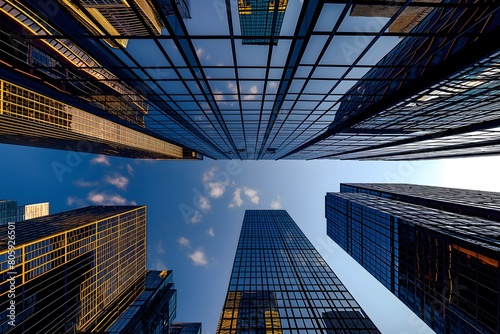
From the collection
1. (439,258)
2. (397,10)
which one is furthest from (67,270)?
(397,10)

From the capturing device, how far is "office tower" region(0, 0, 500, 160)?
408 inches

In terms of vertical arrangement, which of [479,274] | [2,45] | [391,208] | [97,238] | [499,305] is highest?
[2,45]

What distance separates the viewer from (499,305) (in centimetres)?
2723

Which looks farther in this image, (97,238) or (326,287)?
(97,238)

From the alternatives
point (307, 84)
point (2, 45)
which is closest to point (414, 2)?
point (307, 84)

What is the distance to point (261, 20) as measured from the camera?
1090cm

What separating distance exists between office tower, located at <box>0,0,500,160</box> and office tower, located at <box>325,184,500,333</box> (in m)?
18.3

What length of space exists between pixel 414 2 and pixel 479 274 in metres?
37.1

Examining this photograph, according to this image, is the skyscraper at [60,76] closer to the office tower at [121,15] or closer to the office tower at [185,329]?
the office tower at [121,15]

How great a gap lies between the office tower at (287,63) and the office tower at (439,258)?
18.3 meters

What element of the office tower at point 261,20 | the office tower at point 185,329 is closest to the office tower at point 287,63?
the office tower at point 261,20

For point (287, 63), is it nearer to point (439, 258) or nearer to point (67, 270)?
point (439, 258)

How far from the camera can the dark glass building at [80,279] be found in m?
63.5

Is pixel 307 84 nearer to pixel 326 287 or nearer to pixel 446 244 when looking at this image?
pixel 446 244
